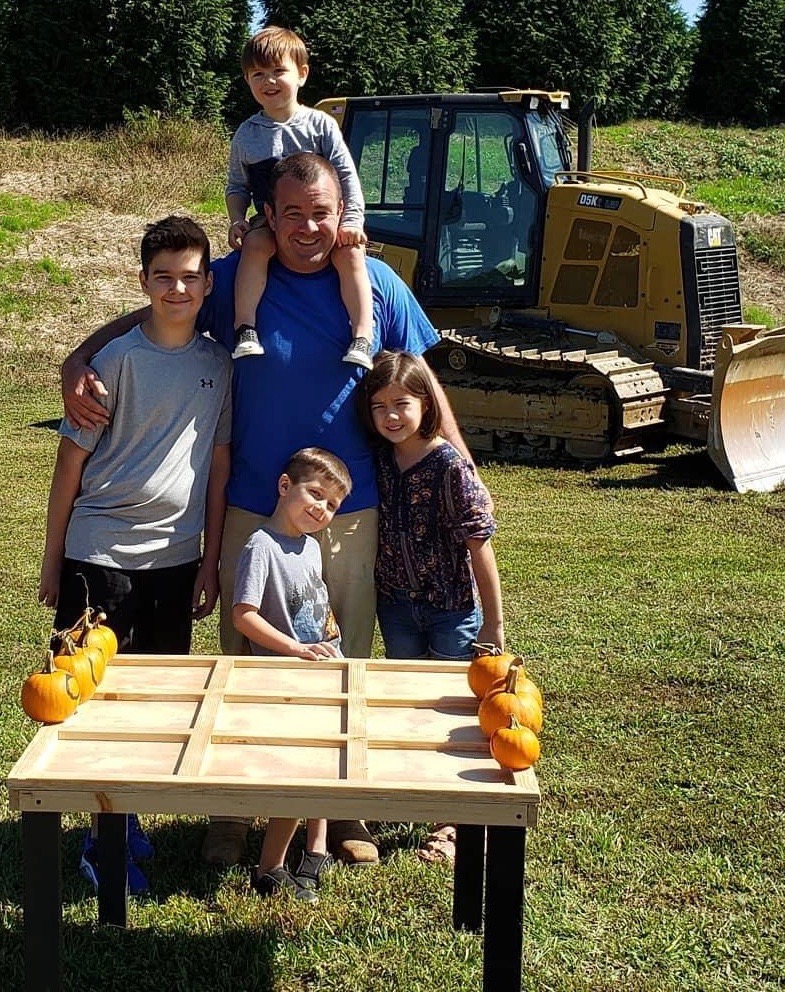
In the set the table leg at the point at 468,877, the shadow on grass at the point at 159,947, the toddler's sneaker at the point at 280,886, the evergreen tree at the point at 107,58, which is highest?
the evergreen tree at the point at 107,58

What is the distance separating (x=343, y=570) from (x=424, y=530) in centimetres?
27

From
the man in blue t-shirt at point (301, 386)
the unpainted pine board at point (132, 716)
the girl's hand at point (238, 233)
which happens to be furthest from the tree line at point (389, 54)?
the unpainted pine board at point (132, 716)

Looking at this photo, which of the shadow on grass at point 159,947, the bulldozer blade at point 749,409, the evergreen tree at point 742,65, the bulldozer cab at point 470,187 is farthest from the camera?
the evergreen tree at point 742,65

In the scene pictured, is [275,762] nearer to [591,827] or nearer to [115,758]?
[115,758]

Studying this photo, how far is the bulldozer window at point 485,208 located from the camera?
10.3 m

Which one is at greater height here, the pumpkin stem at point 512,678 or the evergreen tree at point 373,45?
the evergreen tree at point 373,45

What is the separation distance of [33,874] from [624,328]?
8.15 meters

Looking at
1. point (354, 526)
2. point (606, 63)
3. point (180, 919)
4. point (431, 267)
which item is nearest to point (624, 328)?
point (431, 267)

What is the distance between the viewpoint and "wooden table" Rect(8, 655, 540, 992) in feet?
8.72

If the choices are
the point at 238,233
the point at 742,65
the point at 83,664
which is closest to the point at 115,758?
the point at 83,664

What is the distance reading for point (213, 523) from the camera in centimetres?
380

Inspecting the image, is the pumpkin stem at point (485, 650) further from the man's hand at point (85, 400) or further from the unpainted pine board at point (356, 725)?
the man's hand at point (85, 400)

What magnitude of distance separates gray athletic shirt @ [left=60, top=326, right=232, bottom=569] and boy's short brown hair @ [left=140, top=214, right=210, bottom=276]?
0.22 meters

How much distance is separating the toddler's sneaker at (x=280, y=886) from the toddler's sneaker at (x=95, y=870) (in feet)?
1.07
